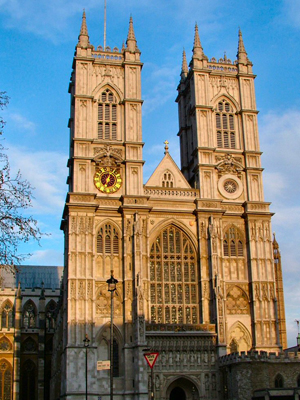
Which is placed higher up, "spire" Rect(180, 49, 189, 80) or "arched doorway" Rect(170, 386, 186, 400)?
"spire" Rect(180, 49, 189, 80)

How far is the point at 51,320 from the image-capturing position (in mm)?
66938

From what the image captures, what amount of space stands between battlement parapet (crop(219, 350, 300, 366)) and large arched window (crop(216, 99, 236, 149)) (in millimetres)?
17701

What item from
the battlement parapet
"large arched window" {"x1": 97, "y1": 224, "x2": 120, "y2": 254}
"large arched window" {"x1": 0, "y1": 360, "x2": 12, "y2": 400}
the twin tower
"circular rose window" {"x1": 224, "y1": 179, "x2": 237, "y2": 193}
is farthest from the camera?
"large arched window" {"x1": 0, "y1": 360, "x2": 12, "y2": 400}

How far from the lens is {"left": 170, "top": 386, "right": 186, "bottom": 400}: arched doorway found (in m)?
41.8

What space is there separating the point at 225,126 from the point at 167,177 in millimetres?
6965

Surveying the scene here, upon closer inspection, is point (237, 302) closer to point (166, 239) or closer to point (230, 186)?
point (166, 239)

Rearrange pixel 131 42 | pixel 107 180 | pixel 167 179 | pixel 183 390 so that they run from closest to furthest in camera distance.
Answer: pixel 183 390
pixel 107 180
pixel 167 179
pixel 131 42

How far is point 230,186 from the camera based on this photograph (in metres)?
47.4

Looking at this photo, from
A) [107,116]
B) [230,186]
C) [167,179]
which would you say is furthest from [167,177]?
[107,116]

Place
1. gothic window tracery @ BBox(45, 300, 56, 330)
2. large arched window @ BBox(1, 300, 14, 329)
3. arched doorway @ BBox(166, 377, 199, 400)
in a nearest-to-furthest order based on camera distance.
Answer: arched doorway @ BBox(166, 377, 199, 400)
large arched window @ BBox(1, 300, 14, 329)
gothic window tracery @ BBox(45, 300, 56, 330)

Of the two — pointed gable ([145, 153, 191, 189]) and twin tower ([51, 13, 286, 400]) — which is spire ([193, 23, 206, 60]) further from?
pointed gable ([145, 153, 191, 189])

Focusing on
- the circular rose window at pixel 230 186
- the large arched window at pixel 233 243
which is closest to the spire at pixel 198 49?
the circular rose window at pixel 230 186

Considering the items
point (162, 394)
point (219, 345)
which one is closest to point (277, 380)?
point (219, 345)

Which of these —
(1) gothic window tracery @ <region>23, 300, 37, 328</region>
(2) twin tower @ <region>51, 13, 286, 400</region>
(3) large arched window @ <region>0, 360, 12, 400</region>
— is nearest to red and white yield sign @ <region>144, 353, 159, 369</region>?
(2) twin tower @ <region>51, 13, 286, 400</region>
